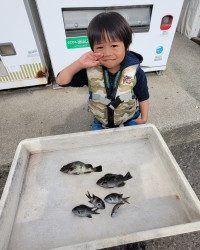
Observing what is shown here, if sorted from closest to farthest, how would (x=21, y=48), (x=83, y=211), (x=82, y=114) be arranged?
(x=83, y=211) < (x=21, y=48) < (x=82, y=114)

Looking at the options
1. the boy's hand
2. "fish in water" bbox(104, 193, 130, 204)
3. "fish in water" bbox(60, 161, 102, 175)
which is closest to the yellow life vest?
the boy's hand

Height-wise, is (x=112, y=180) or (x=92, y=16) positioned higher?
(x=92, y=16)

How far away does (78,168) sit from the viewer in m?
1.13

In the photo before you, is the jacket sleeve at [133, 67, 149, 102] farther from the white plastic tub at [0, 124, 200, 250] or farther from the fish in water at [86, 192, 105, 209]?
the fish in water at [86, 192, 105, 209]

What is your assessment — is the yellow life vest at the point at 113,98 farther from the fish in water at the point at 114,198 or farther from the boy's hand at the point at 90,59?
the fish in water at the point at 114,198

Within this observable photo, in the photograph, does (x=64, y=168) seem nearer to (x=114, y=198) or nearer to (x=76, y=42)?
(x=114, y=198)

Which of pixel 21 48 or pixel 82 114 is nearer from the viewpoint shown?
pixel 21 48

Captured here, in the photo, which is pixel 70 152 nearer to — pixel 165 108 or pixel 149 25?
pixel 165 108

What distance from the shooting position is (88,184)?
3.64 ft

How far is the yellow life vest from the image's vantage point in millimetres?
1356

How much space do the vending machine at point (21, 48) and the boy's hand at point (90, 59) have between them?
126cm

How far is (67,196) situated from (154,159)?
46cm

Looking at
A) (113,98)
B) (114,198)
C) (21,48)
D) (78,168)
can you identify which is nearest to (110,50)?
(113,98)

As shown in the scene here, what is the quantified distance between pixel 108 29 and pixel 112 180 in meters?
0.71
